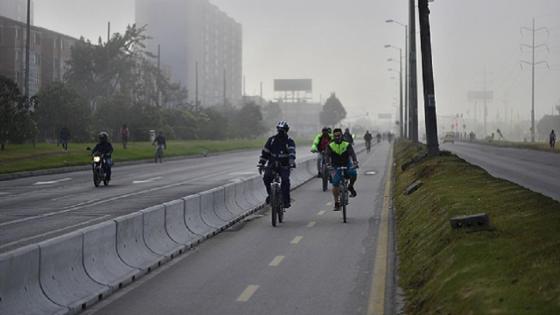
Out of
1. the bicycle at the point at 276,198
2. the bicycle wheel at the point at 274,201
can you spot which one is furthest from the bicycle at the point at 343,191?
the bicycle wheel at the point at 274,201

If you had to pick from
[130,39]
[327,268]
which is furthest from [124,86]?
[327,268]

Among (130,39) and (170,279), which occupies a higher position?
(130,39)

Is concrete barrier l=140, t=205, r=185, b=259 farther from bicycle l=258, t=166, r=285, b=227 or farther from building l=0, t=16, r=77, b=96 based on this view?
building l=0, t=16, r=77, b=96

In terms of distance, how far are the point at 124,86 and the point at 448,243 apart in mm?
99653

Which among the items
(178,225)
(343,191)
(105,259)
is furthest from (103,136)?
(105,259)

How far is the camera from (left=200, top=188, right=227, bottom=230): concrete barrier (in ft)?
58.4

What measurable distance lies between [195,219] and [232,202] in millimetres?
4017

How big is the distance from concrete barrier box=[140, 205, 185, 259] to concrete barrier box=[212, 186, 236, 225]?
417 cm

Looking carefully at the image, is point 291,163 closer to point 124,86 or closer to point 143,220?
point 143,220

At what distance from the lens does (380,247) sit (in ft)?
48.1

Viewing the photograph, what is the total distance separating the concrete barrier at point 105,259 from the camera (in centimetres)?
1086

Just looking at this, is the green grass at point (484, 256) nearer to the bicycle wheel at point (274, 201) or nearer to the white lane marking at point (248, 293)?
the white lane marking at point (248, 293)

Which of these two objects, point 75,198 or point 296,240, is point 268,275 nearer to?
point 296,240

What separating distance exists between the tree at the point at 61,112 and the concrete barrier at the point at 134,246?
5936 centimetres
